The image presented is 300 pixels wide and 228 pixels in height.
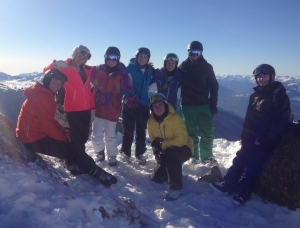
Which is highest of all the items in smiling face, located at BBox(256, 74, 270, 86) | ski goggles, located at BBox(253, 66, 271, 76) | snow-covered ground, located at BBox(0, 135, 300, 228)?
ski goggles, located at BBox(253, 66, 271, 76)

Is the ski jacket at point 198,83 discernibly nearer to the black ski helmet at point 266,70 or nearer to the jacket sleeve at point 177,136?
the jacket sleeve at point 177,136

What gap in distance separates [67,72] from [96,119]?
1.82m

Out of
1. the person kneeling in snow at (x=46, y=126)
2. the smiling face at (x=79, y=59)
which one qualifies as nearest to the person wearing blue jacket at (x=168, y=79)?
the smiling face at (x=79, y=59)

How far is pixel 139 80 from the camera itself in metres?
8.00

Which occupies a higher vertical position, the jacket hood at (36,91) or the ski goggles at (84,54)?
the ski goggles at (84,54)

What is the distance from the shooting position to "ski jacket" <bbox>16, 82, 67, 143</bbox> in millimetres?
5602

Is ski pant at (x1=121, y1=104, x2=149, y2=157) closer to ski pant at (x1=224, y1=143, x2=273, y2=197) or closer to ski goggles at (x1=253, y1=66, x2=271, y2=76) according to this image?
ski pant at (x1=224, y1=143, x2=273, y2=197)

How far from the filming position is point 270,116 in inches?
242

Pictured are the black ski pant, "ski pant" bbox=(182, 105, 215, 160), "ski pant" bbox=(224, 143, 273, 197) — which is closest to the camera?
the black ski pant

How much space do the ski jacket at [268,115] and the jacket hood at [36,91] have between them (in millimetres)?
5588

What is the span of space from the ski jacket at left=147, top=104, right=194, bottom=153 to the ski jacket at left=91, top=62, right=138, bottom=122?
1.16 meters

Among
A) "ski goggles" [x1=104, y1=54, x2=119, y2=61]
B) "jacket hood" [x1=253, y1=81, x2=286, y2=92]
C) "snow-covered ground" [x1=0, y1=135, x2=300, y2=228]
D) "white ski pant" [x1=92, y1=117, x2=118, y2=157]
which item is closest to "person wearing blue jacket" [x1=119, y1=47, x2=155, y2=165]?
"white ski pant" [x1=92, y1=117, x2=118, y2=157]

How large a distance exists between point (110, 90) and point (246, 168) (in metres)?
4.69

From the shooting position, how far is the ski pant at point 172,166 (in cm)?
632
